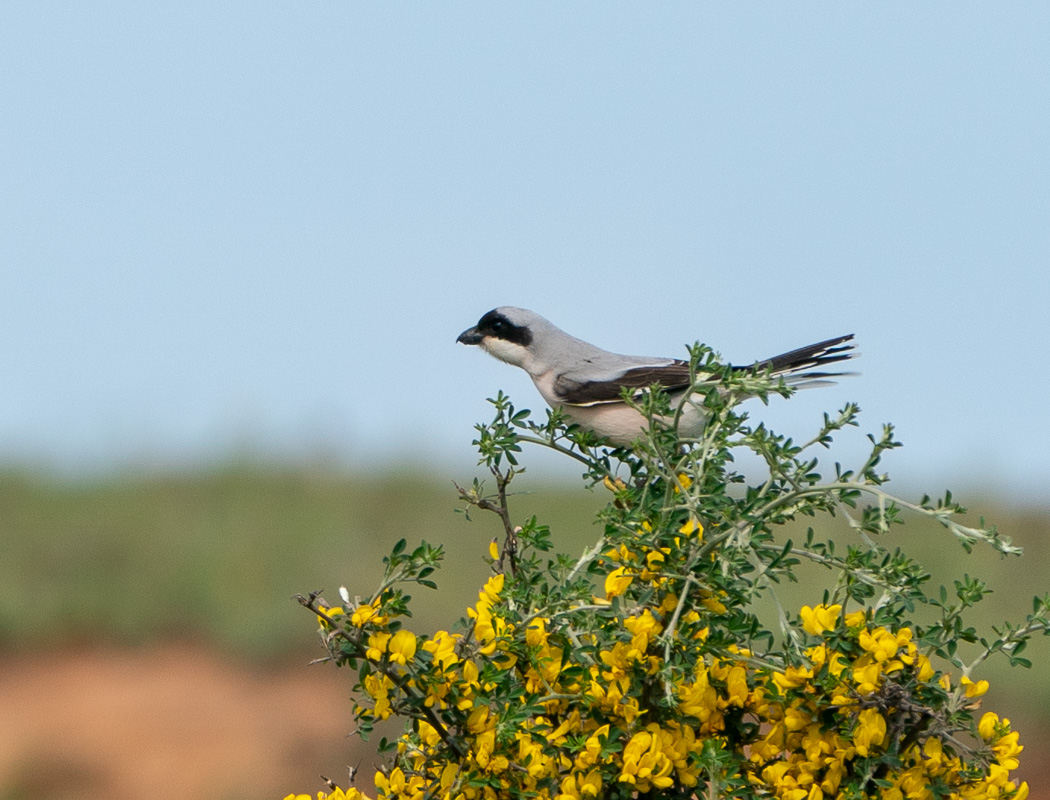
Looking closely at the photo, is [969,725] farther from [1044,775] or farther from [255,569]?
[255,569]

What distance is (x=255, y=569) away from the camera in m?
10.3

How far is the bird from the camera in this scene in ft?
14.1

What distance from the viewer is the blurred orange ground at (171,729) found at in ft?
28.1

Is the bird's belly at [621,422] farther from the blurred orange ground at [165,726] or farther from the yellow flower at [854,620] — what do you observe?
the blurred orange ground at [165,726]

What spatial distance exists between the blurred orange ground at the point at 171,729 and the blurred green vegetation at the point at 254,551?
248 millimetres

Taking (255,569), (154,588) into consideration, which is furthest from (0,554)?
(255,569)

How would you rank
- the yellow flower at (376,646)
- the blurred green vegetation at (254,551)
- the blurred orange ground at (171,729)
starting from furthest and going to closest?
1. the blurred green vegetation at (254,551)
2. the blurred orange ground at (171,729)
3. the yellow flower at (376,646)

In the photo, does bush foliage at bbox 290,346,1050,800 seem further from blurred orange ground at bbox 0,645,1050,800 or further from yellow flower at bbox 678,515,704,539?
blurred orange ground at bbox 0,645,1050,800

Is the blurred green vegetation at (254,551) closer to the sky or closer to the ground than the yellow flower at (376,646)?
closer to the sky

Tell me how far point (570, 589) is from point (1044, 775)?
23.2ft

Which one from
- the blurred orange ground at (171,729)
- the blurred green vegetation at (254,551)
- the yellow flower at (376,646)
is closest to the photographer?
the yellow flower at (376,646)

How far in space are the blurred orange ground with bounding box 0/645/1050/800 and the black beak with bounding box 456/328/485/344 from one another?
3.77 m

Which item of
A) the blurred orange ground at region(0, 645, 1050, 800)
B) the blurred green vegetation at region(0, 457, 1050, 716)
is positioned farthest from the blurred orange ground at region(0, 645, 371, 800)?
the blurred green vegetation at region(0, 457, 1050, 716)

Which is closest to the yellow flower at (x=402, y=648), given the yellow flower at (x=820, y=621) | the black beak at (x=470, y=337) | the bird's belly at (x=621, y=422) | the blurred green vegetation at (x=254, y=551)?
the yellow flower at (x=820, y=621)
